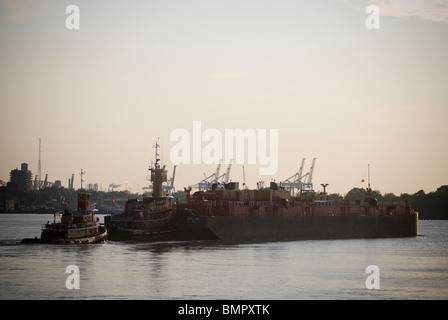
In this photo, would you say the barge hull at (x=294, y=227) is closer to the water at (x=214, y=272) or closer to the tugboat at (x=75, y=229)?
the water at (x=214, y=272)

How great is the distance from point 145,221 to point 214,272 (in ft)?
130

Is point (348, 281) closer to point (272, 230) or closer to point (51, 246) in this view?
point (51, 246)

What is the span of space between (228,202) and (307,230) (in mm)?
19166

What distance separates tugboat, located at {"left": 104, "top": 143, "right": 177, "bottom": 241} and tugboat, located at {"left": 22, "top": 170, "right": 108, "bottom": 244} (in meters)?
5.60

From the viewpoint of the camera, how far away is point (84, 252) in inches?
3861

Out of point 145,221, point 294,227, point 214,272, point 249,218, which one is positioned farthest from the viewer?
point 294,227

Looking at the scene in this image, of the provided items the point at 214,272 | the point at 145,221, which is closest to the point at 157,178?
the point at 145,221

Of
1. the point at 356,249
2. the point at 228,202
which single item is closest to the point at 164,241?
the point at 228,202

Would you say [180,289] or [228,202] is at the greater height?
[228,202]

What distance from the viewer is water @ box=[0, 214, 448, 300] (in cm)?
6744

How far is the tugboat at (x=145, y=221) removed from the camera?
118 meters

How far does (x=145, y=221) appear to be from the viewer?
389 ft

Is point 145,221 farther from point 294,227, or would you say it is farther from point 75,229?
point 294,227
